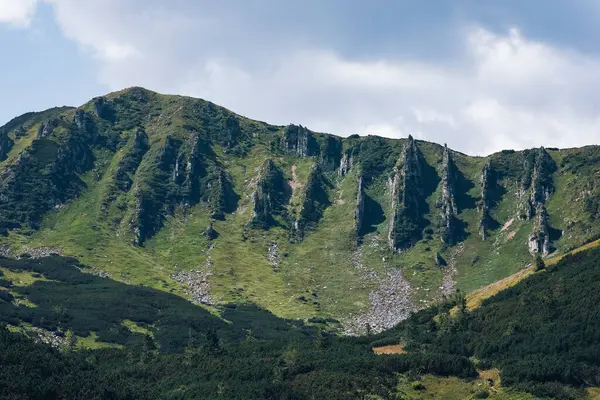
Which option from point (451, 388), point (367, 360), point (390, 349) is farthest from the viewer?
point (390, 349)

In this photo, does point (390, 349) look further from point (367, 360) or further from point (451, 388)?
point (451, 388)

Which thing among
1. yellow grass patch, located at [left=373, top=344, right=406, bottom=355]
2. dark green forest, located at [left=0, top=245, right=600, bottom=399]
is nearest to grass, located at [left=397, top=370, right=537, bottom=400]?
dark green forest, located at [left=0, top=245, right=600, bottom=399]

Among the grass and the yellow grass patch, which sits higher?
the yellow grass patch

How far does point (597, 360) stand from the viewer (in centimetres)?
13512

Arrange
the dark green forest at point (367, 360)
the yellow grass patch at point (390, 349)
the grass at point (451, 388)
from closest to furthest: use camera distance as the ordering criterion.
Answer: the dark green forest at point (367, 360), the grass at point (451, 388), the yellow grass patch at point (390, 349)

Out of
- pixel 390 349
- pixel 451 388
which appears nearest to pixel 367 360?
pixel 451 388

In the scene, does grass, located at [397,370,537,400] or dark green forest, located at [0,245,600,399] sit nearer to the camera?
dark green forest, located at [0,245,600,399]

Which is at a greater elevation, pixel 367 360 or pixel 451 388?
pixel 367 360

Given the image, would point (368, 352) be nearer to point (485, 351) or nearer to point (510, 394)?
point (485, 351)

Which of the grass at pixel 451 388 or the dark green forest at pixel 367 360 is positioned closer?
the dark green forest at pixel 367 360

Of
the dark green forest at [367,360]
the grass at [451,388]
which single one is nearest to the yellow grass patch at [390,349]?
the dark green forest at [367,360]

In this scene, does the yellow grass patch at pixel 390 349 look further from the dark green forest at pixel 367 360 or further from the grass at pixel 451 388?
the grass at pixel 451 388

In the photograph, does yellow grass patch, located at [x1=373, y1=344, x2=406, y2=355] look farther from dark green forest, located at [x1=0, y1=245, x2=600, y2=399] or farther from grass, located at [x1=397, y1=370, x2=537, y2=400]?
grass, located at [x1=397, y1=370, x2=537, y2=400]

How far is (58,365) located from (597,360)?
10450 cm
